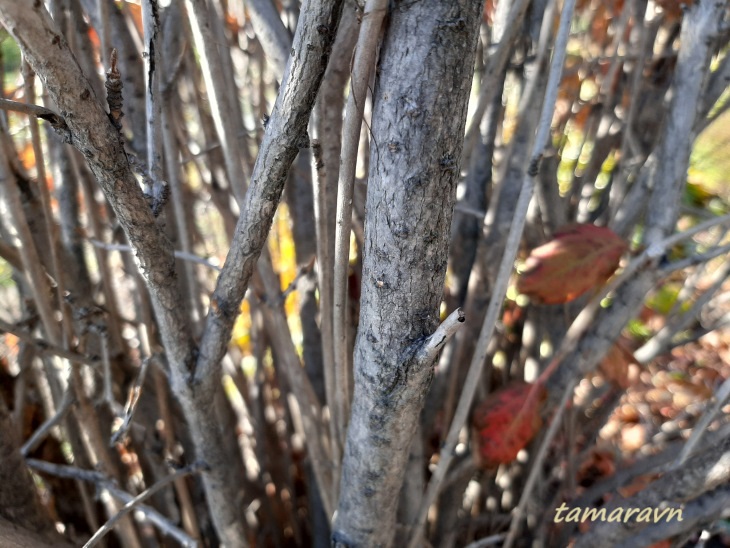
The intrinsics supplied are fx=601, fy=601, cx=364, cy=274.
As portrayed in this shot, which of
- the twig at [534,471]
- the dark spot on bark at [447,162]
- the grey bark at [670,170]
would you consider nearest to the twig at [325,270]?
the dark spot on bark at [447,162]

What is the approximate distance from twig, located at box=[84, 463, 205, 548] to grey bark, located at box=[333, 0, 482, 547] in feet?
0.74

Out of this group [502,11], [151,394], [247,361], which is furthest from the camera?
[247,361]

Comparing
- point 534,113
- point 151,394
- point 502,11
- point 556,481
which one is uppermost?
point 502,11

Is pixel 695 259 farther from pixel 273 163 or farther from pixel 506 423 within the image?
pixel 273 163

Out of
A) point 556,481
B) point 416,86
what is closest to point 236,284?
point 416,86

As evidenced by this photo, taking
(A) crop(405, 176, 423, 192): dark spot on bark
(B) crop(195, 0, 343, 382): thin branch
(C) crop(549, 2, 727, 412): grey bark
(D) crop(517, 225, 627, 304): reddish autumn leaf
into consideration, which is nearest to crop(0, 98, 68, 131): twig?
(B) crop(195, 0, 343, 382): thin branch

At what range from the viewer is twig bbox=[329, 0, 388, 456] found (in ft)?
1.41

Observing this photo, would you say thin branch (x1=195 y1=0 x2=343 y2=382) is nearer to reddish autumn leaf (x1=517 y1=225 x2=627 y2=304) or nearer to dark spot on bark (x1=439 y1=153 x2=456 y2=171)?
dark spot on bark (x1=439 y1=153 x2=456 y2=171)

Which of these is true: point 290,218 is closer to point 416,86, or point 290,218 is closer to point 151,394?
point 151,394

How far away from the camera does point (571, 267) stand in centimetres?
75

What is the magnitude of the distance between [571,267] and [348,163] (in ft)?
1.23

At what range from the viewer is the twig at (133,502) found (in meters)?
0.59

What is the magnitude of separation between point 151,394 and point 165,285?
477 mm

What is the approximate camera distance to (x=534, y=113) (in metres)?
0.81
